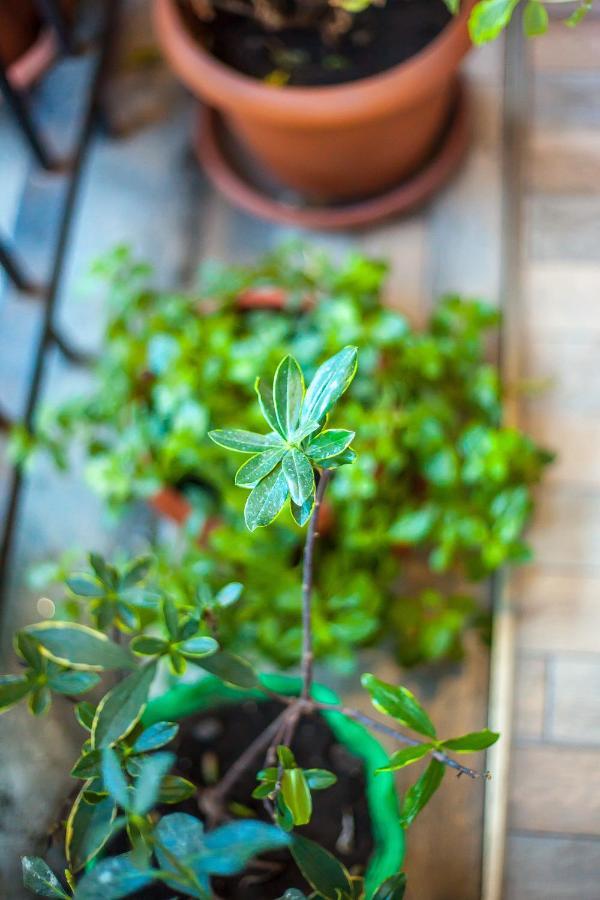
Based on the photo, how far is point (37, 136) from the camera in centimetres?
149

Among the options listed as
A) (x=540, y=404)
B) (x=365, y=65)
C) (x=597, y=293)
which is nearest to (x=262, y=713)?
(x=540, y=404)

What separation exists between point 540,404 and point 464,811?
2.14 ft

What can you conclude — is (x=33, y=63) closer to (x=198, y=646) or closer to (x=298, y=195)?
(x=298, y=195)

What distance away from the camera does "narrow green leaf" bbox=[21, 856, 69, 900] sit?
65cm

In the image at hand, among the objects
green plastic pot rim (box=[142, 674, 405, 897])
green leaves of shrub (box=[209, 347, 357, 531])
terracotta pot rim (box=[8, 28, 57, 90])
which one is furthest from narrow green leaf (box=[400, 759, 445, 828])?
terracotta pot rim (box=[8, 28, 57, 90])

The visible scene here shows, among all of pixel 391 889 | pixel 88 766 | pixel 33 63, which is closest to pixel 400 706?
pixel 391 889

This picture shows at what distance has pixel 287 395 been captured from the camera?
64cm

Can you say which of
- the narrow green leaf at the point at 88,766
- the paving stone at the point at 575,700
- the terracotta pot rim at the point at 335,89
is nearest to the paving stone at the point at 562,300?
the terracotta pot rim at the point at 335,89

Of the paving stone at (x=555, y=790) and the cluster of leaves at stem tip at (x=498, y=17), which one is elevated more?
the cluster of leaves at stem tip at (x=498, y=17)

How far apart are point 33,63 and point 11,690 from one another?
4.35ft

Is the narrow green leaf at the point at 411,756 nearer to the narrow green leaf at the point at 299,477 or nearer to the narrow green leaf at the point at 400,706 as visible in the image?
the narrow green leaf at the point at 400,706

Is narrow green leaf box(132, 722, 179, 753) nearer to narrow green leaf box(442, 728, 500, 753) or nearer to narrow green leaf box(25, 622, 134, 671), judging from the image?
narrow green leaf box(25, 622, 134, 671)

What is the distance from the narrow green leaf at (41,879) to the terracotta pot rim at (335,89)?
114 centimetres

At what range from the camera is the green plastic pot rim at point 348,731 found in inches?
34.9
